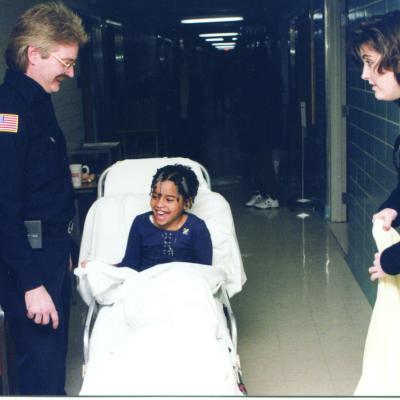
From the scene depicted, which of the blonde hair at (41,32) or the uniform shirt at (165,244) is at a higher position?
the blonde hair at (41,32)

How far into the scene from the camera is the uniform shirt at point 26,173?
7.50ft

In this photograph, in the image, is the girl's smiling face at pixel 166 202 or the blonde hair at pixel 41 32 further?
the girl's smiling face at pixel 166 202

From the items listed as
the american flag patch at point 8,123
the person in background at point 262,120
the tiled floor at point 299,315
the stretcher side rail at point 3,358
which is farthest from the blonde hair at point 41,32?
the person in background at point 262,120

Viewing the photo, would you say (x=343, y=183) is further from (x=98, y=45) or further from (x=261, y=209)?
(x=98, y=45)

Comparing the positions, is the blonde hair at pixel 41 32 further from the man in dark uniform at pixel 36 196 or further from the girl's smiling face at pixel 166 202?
the girl's smiling face at pixel 166 202

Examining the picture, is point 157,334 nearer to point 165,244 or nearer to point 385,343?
point 385,343

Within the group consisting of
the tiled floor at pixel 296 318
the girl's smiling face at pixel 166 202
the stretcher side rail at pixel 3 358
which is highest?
the girl's smiling face at pixel 166 202

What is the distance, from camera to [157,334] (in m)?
2.46

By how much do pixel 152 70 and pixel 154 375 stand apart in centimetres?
958

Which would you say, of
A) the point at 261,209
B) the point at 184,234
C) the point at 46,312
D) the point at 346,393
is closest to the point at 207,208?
the point at 184,234

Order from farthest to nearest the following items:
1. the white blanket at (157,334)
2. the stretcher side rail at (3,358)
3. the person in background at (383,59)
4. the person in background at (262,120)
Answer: the person in background at (262,120)
the stretcher side rail at (3,358)
the white blanket at (157,334)
the person in background at (383,59)

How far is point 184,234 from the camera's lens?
3.35 metres

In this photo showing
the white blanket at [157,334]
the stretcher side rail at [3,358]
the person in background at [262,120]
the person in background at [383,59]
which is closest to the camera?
the person in background at [383,59]

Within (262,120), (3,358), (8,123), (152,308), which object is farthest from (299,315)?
(262,120)
